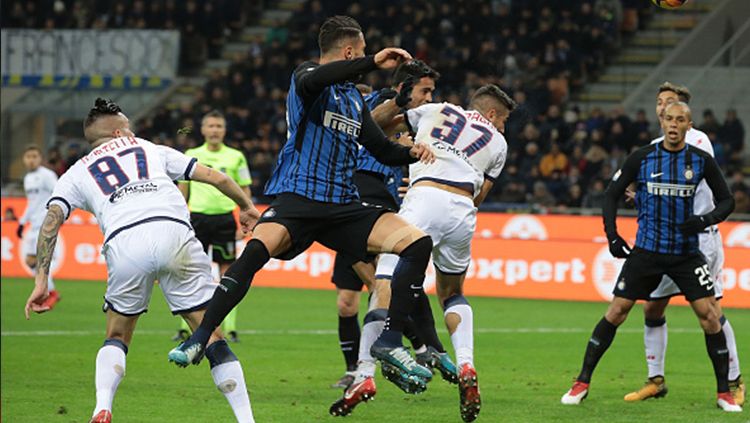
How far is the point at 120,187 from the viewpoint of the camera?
830 cm

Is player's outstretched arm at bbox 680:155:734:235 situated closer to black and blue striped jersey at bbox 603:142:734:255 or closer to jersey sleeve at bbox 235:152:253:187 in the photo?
black and blue striped jersey at bbox 603:142:734:255

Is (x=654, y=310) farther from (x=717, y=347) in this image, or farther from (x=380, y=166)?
(x=380, y=166)

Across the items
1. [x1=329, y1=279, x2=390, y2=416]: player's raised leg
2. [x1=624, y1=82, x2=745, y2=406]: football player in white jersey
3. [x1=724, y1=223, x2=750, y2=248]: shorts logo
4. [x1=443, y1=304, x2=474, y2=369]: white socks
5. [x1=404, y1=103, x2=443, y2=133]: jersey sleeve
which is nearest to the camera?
[x1=329, y1=279, x2=390, y2=416]: player's raised leg

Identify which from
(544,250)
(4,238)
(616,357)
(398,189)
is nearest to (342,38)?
(398,189)

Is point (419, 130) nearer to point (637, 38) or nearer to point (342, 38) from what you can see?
point (342, 38)

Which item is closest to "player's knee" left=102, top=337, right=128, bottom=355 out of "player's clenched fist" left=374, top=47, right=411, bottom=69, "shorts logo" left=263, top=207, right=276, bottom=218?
"shorts logo" left=263, top=207, right=276, bottom=218

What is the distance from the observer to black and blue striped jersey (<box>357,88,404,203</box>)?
997cm

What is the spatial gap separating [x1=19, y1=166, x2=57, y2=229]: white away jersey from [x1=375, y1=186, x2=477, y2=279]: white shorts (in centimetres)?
1058

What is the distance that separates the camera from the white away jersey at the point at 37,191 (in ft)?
63.4

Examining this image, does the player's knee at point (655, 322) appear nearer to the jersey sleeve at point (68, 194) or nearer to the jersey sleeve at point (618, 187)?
the jersey sleeve at point (618, 187)

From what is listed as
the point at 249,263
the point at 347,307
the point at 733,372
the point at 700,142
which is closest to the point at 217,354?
the point at 249,263

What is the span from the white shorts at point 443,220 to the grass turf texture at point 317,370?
1.12 metres

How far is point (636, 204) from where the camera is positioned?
10.7 m

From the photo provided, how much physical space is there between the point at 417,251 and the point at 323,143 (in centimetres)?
89
